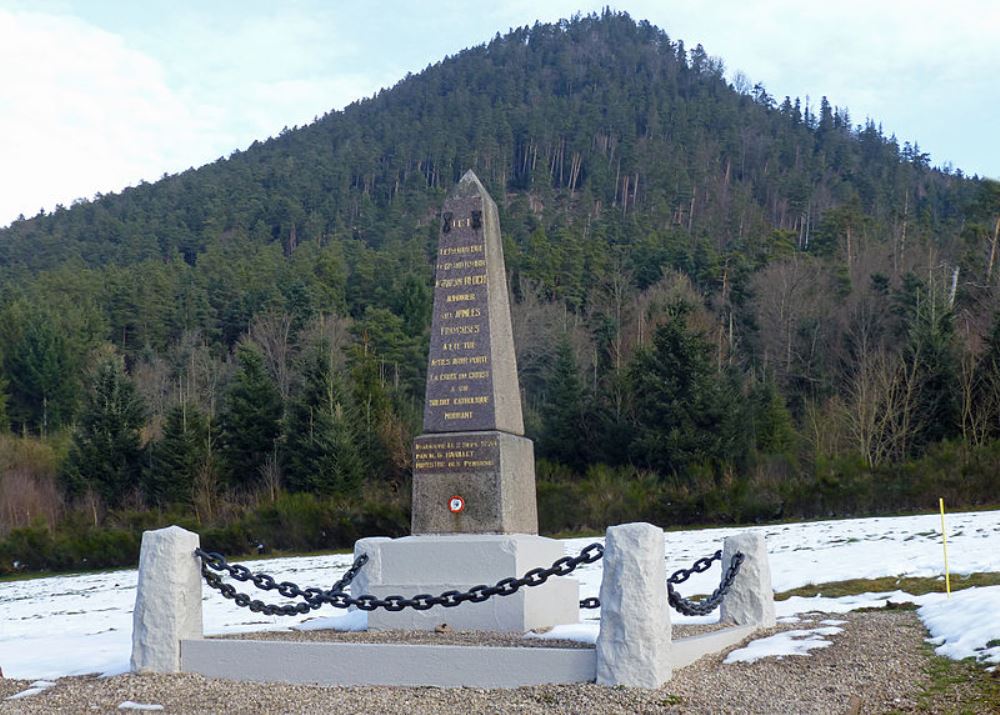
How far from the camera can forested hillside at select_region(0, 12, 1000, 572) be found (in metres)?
33.5

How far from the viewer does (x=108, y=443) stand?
43.7 metres

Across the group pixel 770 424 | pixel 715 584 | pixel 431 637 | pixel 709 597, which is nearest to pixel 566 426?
pixel 770 424

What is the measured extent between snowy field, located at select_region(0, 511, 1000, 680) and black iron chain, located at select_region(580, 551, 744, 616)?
1.82 feet

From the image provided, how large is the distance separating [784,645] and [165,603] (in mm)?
5269

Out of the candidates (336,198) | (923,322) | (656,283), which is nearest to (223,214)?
(336,198)

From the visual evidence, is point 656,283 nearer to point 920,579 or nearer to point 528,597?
point 920,579

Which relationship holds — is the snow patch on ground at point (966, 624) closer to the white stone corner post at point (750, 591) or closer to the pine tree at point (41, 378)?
the white stone corner post at point (750, 591)

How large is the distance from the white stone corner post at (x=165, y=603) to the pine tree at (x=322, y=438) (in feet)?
96.0

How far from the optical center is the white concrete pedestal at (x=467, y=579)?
1034 centimetres

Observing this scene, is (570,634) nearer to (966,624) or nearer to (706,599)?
(706,599)

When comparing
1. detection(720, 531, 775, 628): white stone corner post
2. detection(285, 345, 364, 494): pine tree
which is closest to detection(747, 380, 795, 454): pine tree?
detection(285, 345, 364, 494): pine tree

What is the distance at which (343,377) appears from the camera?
43.1m

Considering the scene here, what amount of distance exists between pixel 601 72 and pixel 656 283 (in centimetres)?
11332

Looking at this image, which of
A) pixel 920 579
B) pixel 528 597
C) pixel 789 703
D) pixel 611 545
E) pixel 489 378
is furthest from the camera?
pixel 920 579
